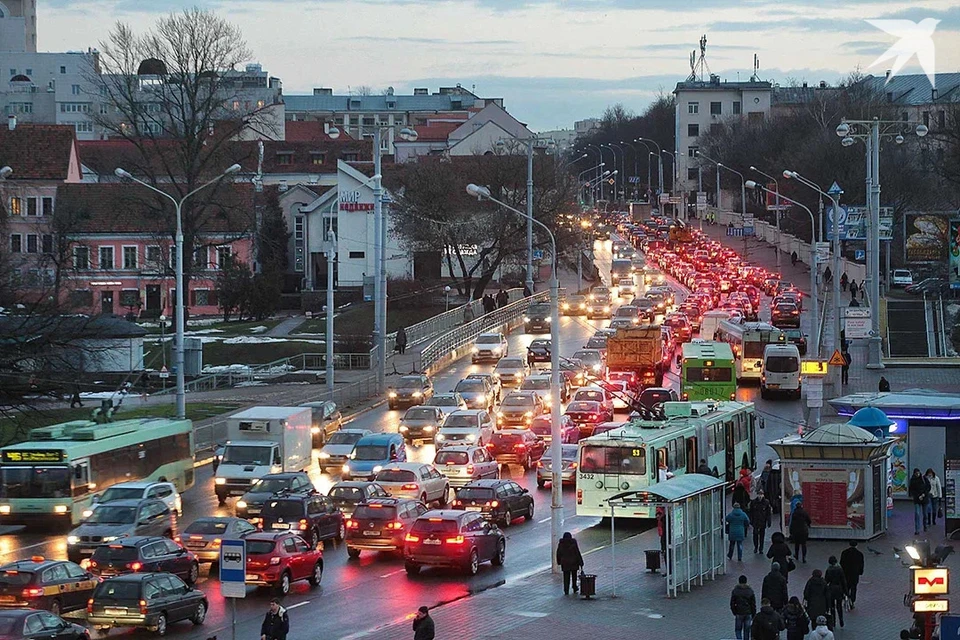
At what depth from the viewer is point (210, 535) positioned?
3161 cm

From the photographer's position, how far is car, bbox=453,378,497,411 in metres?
58.3

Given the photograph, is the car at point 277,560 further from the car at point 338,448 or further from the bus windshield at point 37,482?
the car at point 338,448

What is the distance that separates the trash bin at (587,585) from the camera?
1130 inches

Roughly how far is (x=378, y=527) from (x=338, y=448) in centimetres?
1357

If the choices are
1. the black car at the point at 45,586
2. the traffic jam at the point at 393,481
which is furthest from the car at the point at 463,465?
the black car at the point at 45,586

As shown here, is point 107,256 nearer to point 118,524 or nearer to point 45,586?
point 118,524

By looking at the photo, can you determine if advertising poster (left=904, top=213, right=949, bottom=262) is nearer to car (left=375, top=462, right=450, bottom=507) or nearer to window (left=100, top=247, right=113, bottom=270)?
car (left=375, top=462, right=450, bottom=507)

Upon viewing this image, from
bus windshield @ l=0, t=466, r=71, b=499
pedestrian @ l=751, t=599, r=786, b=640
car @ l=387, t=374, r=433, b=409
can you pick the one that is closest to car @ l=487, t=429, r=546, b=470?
car @ l=387, t=374, r=433, b=409

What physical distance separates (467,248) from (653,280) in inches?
719

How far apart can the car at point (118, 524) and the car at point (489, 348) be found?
38.8 meters

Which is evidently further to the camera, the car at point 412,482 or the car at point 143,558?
the car at point 412,482

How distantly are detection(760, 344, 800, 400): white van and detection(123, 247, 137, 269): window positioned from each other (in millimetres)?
56911

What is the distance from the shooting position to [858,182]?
119750 mm

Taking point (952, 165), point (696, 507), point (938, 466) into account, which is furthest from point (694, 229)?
point (696, 507)
